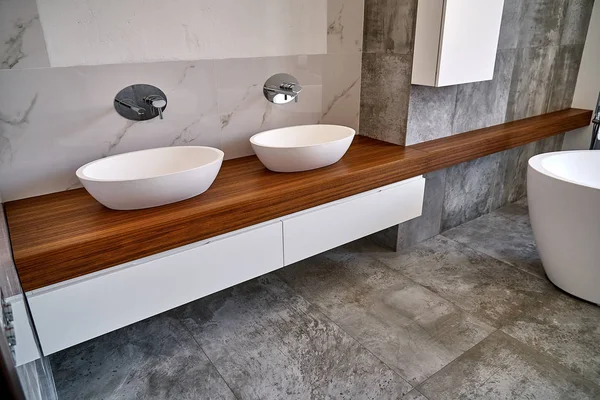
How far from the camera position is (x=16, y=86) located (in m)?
1.51

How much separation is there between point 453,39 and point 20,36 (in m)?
1.82

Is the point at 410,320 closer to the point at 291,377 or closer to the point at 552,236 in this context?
the point at 291,377

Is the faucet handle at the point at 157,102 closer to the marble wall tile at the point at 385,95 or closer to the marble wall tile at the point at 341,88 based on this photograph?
the marble wall tile at the point at 341,88

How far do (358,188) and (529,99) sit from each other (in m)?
1.82

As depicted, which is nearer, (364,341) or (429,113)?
(364,341)

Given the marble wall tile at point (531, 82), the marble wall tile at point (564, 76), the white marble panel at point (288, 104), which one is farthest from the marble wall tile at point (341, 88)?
the marble wall tile at point (564, 76)

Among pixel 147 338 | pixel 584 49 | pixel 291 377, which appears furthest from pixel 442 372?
pixel 584 49

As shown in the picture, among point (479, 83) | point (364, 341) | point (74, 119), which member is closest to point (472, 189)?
point (479, 83)

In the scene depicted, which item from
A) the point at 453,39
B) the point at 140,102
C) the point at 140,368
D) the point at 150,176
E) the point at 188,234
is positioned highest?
the point at 453,39

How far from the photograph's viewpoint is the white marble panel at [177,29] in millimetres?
1561

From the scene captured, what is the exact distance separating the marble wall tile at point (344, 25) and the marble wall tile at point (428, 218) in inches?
35.0

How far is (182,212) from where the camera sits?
1481 mm

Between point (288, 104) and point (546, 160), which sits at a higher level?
point (288, 104)

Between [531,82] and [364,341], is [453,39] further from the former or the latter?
[364,341]
